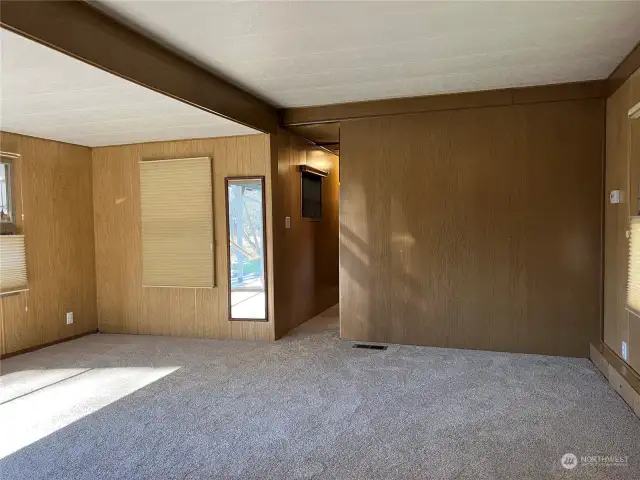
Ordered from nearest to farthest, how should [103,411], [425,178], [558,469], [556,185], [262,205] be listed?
[558,469] < [103,411] < [556,185] < [425,178] < [262,205]

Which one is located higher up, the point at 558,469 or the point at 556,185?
the point at 556,185

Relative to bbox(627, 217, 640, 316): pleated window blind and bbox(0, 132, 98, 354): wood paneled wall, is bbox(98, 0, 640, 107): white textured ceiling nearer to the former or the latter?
bbox(627, 217, 640, 316): pleated window blind

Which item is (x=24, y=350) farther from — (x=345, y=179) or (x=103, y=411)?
(x=345, y=179)

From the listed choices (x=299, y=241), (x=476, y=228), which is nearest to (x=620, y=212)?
(x=476, y=228)

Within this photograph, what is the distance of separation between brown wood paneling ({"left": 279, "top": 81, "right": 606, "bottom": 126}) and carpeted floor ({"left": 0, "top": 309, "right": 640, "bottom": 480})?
2376 mm

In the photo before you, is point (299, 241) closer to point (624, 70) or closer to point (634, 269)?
point (634, 269)

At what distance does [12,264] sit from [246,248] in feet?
7.47

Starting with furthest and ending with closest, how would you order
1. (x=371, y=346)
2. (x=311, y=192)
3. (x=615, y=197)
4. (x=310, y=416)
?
A: 1. (x=311, y=192)
2. (x=371, y=346)
3. (x=615, y=197)
4. (x=310, y=416)

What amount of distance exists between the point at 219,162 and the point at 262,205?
0.70m

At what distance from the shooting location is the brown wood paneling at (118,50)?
2141 millimetres

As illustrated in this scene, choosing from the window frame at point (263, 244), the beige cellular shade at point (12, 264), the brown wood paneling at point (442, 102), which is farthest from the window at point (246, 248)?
the beige cellular shade at point (12, 264)

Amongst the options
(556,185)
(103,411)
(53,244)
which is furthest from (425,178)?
(53,244)

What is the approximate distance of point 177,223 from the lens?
5.11 metres

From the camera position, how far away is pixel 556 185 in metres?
4.17
